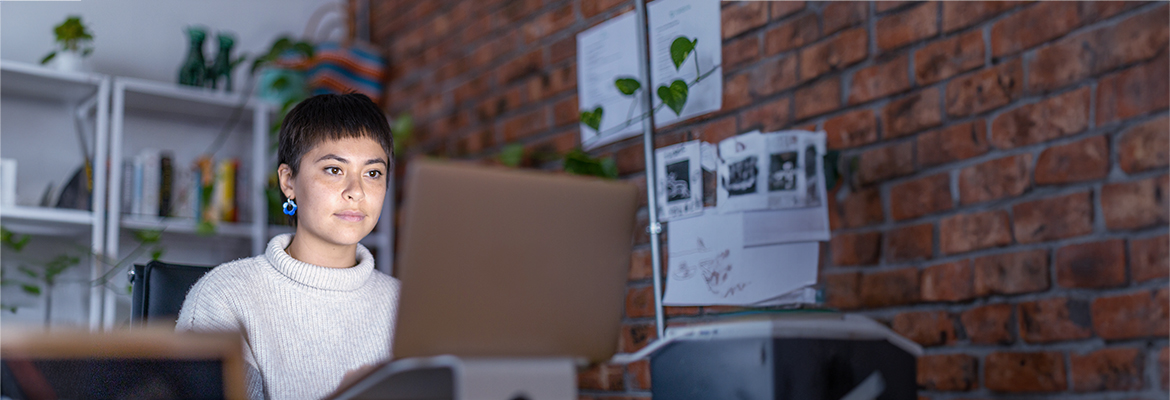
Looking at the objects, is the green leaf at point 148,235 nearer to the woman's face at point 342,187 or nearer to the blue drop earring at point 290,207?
the blue drop earring at point 290,207

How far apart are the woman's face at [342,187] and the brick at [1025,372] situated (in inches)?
42.6

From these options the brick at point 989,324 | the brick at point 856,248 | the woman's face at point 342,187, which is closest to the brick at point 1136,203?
the brick at point 989,324

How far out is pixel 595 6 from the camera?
2.42m

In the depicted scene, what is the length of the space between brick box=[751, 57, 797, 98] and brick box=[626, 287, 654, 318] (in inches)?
21.7

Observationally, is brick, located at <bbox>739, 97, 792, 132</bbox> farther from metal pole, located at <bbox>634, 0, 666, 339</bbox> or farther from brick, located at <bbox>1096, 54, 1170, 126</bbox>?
brick, located at <bbox>1096, 54, 1170, 126</bbox>

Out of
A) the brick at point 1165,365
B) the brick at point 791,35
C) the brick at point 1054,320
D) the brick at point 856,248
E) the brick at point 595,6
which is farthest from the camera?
the brick at point 595,6

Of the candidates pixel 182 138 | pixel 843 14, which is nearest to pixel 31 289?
pixel 182 138

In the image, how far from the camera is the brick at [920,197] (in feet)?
5.27

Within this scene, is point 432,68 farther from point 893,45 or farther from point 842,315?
point 842,315

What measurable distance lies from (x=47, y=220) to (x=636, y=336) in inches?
70.9

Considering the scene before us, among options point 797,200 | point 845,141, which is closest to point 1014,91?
point 845,141

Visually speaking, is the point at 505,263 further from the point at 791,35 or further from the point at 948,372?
the point at 791,35

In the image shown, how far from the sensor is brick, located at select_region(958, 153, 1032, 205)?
58.5 inches

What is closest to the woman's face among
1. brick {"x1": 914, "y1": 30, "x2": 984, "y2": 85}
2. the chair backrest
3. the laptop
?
the chair backrest
